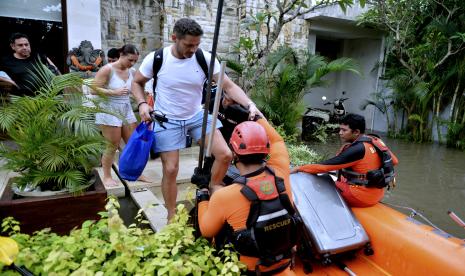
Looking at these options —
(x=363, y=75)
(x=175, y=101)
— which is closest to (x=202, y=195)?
(x=175, y=101)

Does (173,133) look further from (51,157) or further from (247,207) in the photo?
(247,207)

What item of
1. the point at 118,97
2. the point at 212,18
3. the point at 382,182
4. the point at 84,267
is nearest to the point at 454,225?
the point at 382,182

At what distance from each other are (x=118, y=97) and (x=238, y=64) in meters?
4.36

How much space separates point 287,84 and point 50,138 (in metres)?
6.53

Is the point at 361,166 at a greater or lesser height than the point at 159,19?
lesser

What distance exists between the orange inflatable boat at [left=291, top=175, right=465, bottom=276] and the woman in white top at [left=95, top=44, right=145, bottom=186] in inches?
83.7

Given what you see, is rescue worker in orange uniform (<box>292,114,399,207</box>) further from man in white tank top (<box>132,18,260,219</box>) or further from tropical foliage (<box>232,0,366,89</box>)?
tropical foliage (<box>232,0,366,89</box>)

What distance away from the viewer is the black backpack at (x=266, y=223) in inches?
73.0

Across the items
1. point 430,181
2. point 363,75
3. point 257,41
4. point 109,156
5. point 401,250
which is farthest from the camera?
point 363,75

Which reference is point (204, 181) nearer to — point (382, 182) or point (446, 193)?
point (382, 182)

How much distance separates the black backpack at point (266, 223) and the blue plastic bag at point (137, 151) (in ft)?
3.74

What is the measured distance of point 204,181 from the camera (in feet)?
7.13

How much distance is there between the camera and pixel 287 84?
330 inches

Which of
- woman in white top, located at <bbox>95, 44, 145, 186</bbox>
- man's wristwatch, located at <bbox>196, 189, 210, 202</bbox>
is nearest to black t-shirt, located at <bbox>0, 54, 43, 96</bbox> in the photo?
woman in white top, located at <bbox>95, 44, 145, 186</bbox>
